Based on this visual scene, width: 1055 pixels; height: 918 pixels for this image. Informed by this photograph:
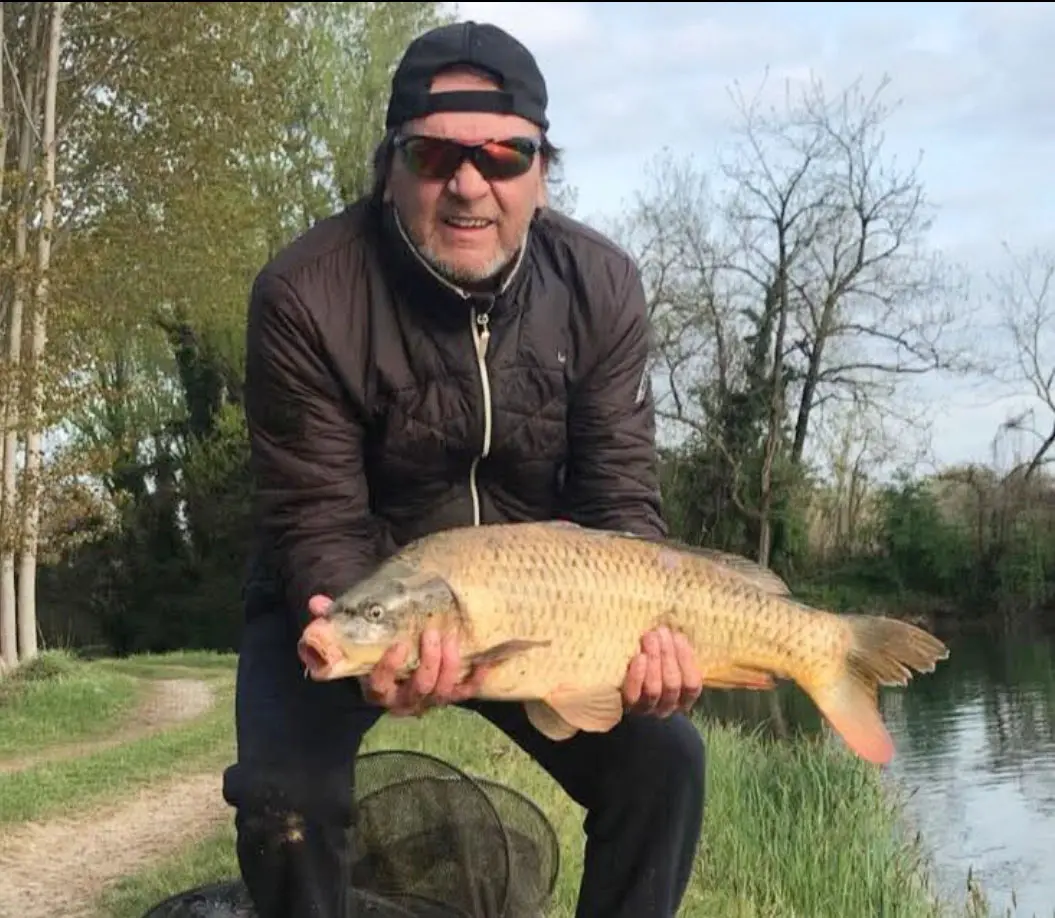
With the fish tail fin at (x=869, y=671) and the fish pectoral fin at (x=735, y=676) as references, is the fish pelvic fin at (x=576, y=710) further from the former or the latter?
the fish tail fin at (x=869, y=671)

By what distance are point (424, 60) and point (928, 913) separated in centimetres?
322

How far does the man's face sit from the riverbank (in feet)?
6.01

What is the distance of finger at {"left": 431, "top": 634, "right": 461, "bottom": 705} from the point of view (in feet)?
7.34

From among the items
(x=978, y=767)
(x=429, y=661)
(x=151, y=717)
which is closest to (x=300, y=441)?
(x=429, y=661)

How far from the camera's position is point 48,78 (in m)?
13.8

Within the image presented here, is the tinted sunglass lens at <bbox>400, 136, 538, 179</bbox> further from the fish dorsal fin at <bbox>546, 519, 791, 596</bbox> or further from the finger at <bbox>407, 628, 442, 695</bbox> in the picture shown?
the finger at <bbox>407, 628, 442, 695</bbox>

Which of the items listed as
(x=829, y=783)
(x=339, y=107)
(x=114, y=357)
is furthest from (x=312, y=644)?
(x=339, y=107)

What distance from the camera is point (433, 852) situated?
11.2 feet

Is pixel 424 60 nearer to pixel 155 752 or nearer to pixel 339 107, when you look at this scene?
pixel 155 752

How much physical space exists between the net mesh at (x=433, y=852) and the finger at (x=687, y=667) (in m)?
1.00

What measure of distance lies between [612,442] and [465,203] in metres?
0.56

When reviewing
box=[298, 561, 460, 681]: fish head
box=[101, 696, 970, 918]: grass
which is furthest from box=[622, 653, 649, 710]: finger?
box=[101, 696, 970, 918]: grass

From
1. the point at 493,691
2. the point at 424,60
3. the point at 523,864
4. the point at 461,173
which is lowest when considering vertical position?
the point at 523,864

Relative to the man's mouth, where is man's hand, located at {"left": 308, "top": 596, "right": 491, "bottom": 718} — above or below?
below
